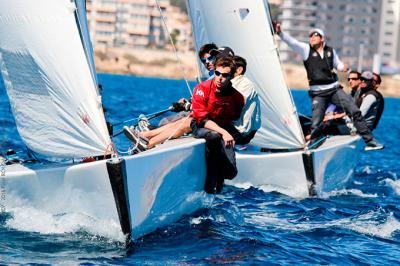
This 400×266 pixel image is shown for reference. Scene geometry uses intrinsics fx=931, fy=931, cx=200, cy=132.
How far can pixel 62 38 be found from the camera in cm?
723

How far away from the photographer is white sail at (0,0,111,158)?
23.6 feet

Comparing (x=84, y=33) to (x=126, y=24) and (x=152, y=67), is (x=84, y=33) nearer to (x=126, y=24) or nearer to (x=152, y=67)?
(x=152, y=67)

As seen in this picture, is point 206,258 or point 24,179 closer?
point 206,258

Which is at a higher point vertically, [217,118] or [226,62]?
[226,62]

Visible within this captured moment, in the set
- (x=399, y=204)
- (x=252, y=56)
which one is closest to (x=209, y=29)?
(x=252, y=56)

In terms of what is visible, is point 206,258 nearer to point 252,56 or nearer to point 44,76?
point 44,76

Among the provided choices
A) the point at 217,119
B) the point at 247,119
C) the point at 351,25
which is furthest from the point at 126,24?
the point at 217,119

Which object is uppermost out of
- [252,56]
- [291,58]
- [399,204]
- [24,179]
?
[252,56]

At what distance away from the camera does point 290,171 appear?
35.1 ft

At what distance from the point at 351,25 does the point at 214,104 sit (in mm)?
123276

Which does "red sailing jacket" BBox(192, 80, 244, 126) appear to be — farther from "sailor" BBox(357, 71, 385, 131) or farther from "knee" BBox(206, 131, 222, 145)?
"sailor" BBox(357, 71, 385, 131)

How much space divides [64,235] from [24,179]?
614 millimetres

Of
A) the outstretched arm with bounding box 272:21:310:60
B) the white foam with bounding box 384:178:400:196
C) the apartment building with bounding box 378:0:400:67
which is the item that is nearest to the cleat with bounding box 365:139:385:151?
the white foam with bounding box 384:178:400:196

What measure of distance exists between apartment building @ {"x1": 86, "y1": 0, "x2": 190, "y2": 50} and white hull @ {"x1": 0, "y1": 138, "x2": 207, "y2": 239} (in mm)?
112894
